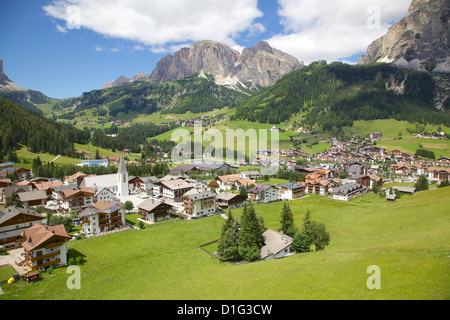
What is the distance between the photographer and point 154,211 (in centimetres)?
5391

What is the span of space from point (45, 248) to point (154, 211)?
893 inches

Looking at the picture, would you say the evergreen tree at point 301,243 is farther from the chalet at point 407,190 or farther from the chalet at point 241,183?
the chalet at point 407,190

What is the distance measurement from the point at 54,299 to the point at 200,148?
144 meters

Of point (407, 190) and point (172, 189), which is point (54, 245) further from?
point (407, 190)

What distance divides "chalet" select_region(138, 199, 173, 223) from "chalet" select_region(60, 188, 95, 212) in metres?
15.3

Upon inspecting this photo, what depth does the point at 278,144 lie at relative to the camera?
168375 millimetres

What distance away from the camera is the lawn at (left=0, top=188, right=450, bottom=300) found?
1897cm

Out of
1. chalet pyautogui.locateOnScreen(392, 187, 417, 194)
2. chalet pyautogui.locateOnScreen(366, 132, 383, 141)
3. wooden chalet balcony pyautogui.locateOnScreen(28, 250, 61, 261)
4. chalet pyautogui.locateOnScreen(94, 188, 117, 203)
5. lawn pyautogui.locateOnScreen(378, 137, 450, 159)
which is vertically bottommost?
chalet pyautogui.locateOnScreen(392, 187, 417, 194)

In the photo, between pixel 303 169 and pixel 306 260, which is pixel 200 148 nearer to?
pixel 303 169

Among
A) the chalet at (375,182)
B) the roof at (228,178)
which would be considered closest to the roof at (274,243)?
the roof at (228,178)

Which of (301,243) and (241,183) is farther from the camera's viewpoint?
(241,183)

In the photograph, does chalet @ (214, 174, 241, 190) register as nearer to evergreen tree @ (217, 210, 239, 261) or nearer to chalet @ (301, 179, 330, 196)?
chalet @ (301, 179, 330, 196)

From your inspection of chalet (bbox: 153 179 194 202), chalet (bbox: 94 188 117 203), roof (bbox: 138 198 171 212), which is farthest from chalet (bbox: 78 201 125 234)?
chalet (bbox: 153 179 194 202)

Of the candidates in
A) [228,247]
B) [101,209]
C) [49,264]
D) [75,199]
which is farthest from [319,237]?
[75,199]
